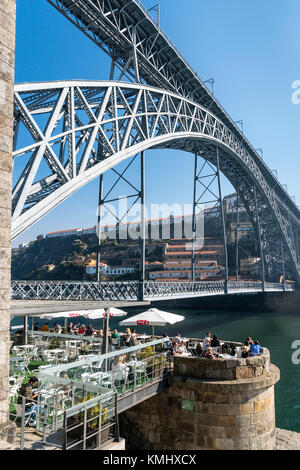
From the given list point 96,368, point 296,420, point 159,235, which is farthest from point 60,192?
point 159,235

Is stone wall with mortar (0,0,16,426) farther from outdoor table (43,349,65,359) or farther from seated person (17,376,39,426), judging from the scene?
outdoor table (43,349,65,359)

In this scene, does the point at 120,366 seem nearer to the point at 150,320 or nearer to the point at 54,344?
the point at 150,320

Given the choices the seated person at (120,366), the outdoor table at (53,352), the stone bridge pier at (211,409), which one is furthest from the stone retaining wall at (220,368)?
the outdoor table at (53,352)

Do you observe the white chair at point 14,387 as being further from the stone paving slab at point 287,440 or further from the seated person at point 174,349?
the stone paving slab at point 287,440

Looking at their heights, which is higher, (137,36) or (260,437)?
(137,36)

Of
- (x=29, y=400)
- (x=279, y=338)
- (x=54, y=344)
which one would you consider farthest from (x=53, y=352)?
(x=279, y=338)

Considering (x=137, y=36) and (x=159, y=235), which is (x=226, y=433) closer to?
(x=137, y=36)

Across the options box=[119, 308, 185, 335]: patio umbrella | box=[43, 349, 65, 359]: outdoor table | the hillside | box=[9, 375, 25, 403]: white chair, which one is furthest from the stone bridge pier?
the hillside
